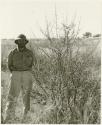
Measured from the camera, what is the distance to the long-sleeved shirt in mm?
5975

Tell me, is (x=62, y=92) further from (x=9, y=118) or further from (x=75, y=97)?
(x=9, y=118)

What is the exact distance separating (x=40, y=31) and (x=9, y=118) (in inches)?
61.2

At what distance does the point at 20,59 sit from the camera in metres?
5.98

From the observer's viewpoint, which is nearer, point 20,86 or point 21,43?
point 21,43

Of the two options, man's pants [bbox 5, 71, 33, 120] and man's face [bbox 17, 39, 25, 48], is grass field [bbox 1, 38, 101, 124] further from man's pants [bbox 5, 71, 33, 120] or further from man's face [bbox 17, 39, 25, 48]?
man's face [bbox 17, 39, 25, 48]

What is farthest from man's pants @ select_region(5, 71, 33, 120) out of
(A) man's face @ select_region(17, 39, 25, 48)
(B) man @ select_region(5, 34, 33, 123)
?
(A) man's face @ select_region(17, 39, 25, 48)

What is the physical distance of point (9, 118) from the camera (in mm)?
5844

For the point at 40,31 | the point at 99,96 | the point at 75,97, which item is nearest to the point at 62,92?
the point at 75,97

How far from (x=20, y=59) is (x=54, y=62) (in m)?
0.57

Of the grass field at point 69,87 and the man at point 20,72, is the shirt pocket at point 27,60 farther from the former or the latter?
the grass field at point 69,87

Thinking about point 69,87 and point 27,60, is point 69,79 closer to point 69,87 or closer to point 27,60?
point 69,87

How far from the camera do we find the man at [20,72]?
5.96 m

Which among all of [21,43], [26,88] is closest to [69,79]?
[26,88]

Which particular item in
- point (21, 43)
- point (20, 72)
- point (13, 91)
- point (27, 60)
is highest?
point (21, 43)
